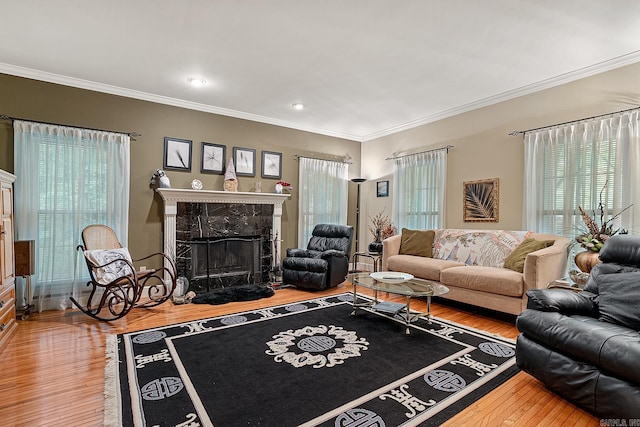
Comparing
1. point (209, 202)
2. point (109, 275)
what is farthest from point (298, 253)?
point (109, 275)

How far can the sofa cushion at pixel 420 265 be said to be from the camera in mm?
4005

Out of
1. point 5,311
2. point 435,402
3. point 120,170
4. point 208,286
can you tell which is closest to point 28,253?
point 5,311

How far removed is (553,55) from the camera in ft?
10.4

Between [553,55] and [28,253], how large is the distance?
5705 mm

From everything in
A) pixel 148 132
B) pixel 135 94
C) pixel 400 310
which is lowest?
pixel 400 310

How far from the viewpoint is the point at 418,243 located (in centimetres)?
468

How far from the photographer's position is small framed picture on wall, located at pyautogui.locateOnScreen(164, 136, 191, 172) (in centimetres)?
449

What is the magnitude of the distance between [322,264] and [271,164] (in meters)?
1.98

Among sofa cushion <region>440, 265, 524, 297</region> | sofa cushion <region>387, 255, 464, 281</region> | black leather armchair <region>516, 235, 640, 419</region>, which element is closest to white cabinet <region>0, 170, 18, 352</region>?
black leather armchair <region>516, 235, 640, 419</region>

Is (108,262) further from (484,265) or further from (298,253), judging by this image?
(484,265)

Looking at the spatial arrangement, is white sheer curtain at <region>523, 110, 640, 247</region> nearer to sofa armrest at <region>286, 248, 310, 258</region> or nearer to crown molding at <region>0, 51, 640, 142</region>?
crown molding at <region>0, 51, 640, 142</region>

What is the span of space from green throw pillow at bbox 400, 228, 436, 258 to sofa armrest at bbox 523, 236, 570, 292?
1.50 m

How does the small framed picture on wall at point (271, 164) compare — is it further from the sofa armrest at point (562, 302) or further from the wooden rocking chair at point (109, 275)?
the sofa armrest at point (562, 302)

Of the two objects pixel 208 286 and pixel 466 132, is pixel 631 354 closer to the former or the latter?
pixel 466 132
